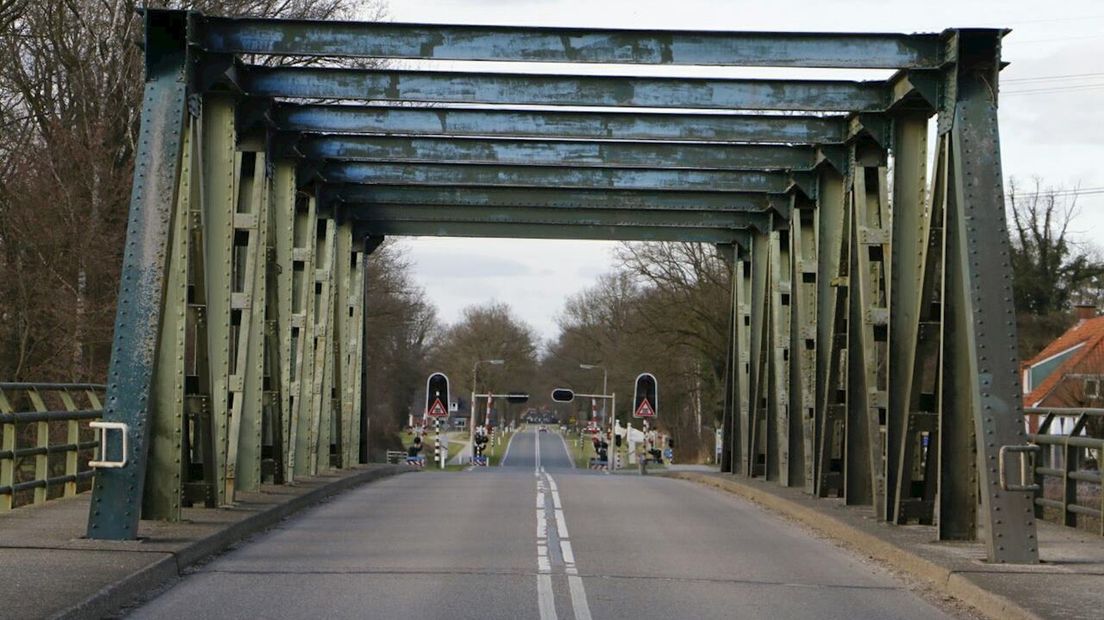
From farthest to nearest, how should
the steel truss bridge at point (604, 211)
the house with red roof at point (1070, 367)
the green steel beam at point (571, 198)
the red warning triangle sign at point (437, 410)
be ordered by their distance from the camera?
the red warning triangle sign at point (437, 410) → the house with red roof at point (1070, 367) → the green steel beam at point (571, 198) → the steel truss bridge at point (604, 211)

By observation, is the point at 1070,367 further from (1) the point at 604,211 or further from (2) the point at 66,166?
(2) the point at 66,166

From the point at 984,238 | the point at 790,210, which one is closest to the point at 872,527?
the point at 984,238

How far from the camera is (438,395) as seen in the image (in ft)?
167

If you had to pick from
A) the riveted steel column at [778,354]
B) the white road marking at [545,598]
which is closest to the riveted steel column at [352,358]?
the riveted steel column at [778,354]

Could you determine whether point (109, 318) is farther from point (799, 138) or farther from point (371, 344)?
point (371, 344)

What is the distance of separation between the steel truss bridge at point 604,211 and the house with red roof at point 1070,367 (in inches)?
769

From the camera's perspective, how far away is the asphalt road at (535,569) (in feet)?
34.9

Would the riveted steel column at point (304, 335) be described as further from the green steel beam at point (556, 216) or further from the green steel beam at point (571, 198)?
the green steel beam at point (556, 216)

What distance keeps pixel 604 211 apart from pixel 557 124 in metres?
7.18

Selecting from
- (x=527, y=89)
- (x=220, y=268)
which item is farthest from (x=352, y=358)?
(x=220, y=268)

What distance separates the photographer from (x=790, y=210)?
2462 centimetres

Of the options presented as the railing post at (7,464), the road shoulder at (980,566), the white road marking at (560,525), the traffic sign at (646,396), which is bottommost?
the white road marking at (560,525)

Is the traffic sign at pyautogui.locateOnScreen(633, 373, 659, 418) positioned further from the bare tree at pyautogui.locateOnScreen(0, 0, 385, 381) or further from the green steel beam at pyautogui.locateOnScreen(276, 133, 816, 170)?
the green steel beam at pyautogui.locateOnScreen(276, 133, 816, 170)

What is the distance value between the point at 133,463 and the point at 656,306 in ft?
150
